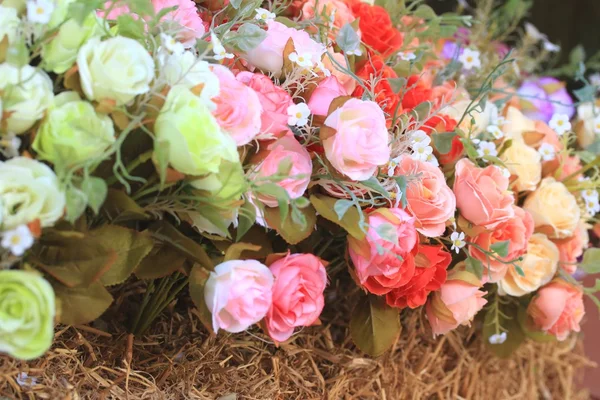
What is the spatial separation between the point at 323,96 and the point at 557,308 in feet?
1.38

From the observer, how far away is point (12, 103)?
1.61 ft

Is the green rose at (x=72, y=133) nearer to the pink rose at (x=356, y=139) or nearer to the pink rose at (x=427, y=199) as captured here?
the pink rose at (x=356, y=139)

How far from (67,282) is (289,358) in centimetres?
31

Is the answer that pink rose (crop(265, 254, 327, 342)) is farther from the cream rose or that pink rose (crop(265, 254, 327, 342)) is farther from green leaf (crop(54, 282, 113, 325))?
the cream rose

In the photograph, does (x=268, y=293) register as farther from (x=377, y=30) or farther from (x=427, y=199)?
(x=377, y=30)

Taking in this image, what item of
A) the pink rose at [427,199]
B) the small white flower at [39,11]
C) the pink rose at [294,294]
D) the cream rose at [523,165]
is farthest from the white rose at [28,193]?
the cream rose at [523,165]

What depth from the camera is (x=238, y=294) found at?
57 cm

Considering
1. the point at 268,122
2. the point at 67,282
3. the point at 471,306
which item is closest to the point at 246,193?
the point at 268,122

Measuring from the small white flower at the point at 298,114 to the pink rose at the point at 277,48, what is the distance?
0.07m

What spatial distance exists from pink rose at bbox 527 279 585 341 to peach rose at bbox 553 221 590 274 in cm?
3

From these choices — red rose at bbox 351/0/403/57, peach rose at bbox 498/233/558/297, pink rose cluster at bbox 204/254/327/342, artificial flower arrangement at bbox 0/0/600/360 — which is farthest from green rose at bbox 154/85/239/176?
peach rose at bbox 498/233/558/297

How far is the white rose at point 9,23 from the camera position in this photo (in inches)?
20.6

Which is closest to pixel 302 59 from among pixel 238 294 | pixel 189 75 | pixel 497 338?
pixel 189 75

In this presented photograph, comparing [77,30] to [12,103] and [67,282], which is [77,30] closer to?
[12,103]
